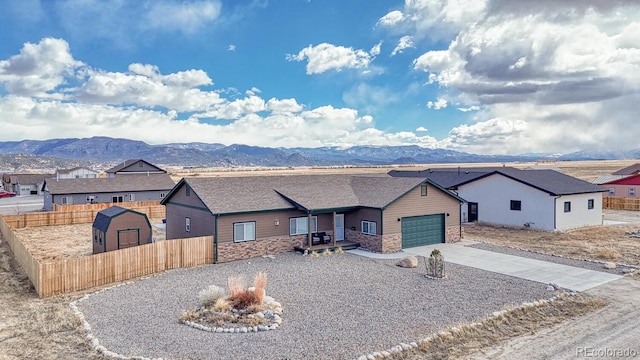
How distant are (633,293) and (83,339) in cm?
1976

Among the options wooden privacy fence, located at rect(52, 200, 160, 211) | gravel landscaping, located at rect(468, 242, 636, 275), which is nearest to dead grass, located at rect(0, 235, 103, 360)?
gravel landscaping, located at rect(468, 242, 636, 275)

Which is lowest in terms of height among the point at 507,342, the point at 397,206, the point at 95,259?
the point at 507,342

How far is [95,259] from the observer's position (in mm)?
18234

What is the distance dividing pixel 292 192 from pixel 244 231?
4777 millimetres

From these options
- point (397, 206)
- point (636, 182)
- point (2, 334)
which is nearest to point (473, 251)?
point (397, 206)

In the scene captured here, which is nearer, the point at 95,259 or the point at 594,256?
the point at 95,259

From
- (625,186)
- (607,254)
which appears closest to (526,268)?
(607,254)

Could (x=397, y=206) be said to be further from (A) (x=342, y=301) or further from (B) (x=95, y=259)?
(B) (x=95, y=259)

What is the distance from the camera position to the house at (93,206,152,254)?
2409 centimetres

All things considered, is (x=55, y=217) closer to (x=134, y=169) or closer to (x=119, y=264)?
(x=119, y=264)

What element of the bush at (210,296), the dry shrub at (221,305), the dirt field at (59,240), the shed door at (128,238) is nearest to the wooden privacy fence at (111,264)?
the dirt field at (59,240)

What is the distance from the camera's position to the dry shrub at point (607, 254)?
75.9 ft

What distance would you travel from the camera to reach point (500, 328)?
526 inches

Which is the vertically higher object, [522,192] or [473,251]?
[522,192]
